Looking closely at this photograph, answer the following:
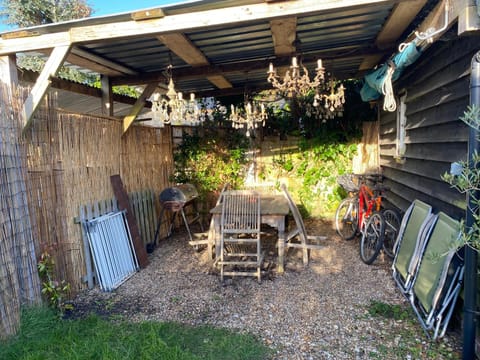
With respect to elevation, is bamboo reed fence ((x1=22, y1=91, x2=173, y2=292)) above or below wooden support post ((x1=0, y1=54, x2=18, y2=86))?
below

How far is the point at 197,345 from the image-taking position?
8.13 ft

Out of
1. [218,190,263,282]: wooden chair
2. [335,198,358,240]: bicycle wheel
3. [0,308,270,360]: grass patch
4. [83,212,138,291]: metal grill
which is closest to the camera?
[0,308,270,360]: grass patch

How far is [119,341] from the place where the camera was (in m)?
2.48

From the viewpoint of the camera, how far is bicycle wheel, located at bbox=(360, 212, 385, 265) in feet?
12.9

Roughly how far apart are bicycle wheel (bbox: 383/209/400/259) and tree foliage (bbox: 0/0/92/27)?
13631 mm

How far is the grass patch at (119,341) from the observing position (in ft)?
7.63

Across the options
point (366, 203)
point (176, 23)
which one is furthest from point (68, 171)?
point (366, 203)

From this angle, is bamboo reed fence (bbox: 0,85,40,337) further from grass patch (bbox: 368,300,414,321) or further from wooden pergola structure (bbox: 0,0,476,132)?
grass patch (bbox: 368,300,414,321)

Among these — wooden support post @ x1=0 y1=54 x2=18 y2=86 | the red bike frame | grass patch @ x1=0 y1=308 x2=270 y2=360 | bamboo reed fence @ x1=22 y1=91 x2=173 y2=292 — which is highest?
wooden support post @ x1=0 y1=54 x2=18 y2=86

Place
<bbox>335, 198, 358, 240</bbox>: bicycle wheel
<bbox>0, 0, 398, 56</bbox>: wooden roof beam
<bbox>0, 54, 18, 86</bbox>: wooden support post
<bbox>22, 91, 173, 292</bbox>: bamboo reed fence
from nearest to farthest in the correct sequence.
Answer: <bbox>0, 0, 398, 56</bbox>: wooden roof beam
<bbox>0, 54, 18, 86</bbox>: wooden support post
<bbox>22, 91, 173, 292</bbox>: bamboo reed fence
<bbox>335, 198, 358, 240</bbox>: bicycle wheel

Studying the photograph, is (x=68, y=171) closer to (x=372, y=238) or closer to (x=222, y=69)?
(x=222, y=69)

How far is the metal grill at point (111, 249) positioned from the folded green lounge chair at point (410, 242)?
3.18 meters

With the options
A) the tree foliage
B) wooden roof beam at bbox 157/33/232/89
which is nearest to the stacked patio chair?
wooden roof beam at bbox 157/33/232/89

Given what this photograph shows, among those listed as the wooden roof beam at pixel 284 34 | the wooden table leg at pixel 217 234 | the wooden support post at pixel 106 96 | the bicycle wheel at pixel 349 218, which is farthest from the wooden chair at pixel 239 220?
the wooden support post at pixel 106 96
